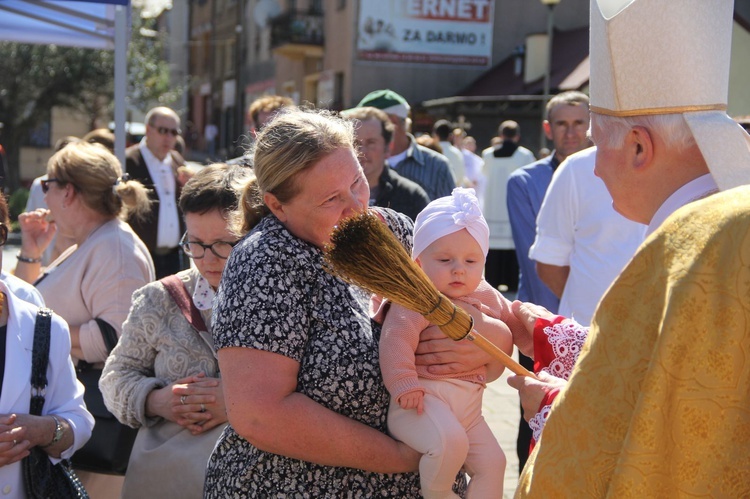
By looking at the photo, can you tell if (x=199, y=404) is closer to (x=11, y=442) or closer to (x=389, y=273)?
(x=11, y=442)

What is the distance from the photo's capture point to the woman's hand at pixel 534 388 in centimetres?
216

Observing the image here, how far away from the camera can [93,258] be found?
417 cm

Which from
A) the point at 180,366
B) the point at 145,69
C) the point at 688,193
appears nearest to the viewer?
the point at 688,193

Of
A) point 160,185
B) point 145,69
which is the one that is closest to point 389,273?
point 160,185

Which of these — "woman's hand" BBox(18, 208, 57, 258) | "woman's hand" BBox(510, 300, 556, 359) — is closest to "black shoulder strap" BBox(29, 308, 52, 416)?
"woman's hand" BBox(510, 300, 556, 359)

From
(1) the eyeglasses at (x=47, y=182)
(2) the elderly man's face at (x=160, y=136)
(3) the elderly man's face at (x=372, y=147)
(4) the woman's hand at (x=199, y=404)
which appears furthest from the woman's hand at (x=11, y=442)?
(2) the elderly man's face at (x=160, y=136)

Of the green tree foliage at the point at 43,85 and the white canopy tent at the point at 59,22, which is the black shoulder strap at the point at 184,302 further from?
the green tree foliage at the point at 43,85

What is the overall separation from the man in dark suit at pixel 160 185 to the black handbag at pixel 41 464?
3.88 meters

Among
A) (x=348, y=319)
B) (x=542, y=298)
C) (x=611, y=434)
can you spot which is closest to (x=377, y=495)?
(x=348, y=319)

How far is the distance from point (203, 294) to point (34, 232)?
1952mm

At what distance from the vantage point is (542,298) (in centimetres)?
549

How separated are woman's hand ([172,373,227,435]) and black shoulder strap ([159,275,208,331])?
216mm

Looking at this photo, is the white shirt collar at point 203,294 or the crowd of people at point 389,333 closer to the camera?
the crowd of people at point 389,333

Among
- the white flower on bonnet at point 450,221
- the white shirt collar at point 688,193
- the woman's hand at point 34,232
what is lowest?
the woman's hand at point 34,232
